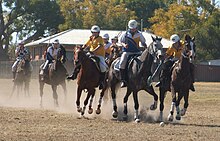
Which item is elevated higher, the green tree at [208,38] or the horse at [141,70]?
the green tree at [208,38]

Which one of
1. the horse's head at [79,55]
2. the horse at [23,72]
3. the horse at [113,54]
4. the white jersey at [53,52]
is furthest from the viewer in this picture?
the horse at [23,72]

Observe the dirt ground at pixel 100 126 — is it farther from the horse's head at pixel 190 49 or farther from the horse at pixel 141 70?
the horse's head at pixel 190 49

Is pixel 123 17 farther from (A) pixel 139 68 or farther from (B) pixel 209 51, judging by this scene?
(A) pixel 139 68

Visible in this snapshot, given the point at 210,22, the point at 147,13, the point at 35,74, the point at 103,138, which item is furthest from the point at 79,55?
the point at 147,13

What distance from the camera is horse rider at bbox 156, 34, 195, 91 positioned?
2089 cm

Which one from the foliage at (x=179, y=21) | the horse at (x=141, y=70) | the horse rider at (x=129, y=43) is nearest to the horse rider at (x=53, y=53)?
the horse rider at (x=129, y=43)

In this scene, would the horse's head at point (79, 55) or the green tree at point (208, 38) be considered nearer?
the horse's head at point (79, 55)

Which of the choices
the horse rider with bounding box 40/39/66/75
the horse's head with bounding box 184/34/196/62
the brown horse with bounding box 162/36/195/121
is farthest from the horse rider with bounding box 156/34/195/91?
the horse rider with bounding box 40/39/66/75

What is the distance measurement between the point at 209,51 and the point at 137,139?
77.5m

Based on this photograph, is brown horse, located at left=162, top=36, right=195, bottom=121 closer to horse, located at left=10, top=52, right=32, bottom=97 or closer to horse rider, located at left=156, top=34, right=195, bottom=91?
horse rider, located at left=156, top=34, right=195, bottom=91

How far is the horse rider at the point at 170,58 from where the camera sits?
68.5ft

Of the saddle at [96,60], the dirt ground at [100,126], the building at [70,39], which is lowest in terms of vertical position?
the dirt ground at [100,126]

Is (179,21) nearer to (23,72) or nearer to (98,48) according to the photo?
(23,72)

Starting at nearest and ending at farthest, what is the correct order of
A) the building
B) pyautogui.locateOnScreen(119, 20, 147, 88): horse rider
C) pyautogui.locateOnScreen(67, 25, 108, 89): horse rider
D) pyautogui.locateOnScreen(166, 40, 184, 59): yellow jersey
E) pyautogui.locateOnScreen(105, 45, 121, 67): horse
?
pyautogui.locateOnScreen(119, 20, 147, 88): horse rider, pyautogui.locateOnScreen(166, 40, 184, 59): yellow jersey, pyautogui.locateOnScreen(67, 25, 108, 89): horse rider, pyautogui.locateOnScreen(105, 45, 121, 67): horse, the building
